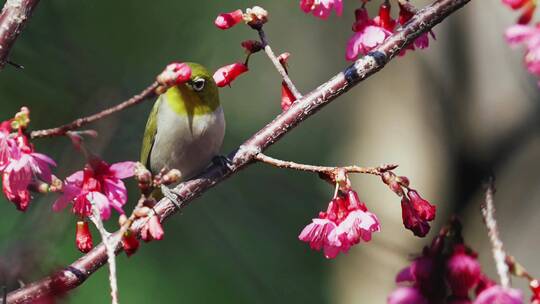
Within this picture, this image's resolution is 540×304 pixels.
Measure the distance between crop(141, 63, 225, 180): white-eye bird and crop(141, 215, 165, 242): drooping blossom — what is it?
80 cm

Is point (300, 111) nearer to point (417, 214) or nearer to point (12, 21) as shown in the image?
point (417, 214)

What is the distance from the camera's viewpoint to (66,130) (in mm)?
993

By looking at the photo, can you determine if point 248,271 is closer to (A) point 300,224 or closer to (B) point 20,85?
(A) point 300,224

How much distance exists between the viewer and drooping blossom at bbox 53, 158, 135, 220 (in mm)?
1224

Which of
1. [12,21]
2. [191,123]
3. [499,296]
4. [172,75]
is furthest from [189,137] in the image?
[499,296]

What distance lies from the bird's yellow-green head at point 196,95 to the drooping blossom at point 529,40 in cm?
99

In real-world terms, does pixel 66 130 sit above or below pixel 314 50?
below

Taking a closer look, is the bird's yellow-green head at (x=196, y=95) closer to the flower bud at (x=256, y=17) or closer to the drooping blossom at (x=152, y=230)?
the flower bud at (x=256, y=17)

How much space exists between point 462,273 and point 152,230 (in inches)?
17.6

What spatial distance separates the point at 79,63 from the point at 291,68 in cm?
218

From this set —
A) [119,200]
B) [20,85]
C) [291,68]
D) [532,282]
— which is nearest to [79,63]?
[20,85]

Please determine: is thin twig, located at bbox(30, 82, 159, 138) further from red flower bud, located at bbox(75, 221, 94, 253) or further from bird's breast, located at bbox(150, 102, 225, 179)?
bird's breast, located at bbox(150, 102, 225, 179)

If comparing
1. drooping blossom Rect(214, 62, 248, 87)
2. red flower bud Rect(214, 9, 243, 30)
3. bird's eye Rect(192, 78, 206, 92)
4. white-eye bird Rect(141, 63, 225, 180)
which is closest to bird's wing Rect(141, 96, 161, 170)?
white-eye bird Rect(141, 63, 225, 180)

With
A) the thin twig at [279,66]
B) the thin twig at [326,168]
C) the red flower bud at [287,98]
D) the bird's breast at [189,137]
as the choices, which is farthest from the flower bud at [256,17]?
the bird's breast at [189,137]
